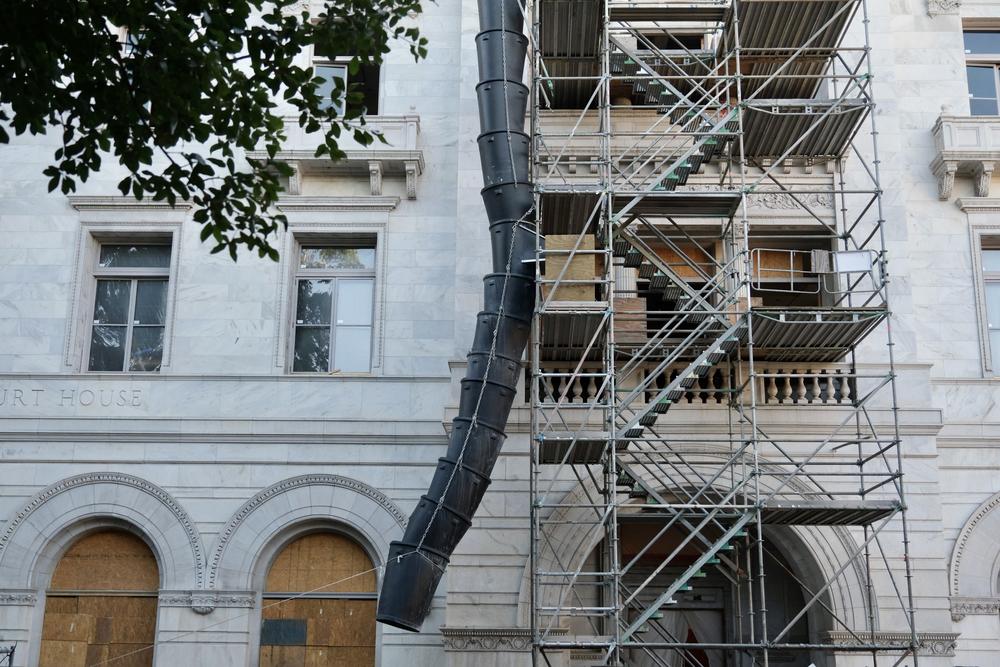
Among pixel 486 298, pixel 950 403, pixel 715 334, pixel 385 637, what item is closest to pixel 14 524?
pixel 385 637

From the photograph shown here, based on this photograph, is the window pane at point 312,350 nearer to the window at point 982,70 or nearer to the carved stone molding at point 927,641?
the carved stone molding at point 927,641

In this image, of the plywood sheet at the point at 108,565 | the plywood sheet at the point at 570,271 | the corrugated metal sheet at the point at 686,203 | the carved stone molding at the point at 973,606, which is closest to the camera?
the corrugated metal sheet at the point at 686,203

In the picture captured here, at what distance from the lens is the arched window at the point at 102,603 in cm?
1941

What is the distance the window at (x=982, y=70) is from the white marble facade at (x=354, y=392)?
41 centimetres

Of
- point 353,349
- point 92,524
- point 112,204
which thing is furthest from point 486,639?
point 112,204

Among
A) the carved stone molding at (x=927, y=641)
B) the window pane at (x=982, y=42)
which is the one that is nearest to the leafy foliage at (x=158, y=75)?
→ the carved stone molding at (x=927, y=641)

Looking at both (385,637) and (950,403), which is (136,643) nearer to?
(385,637)

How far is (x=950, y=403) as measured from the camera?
19.2 m

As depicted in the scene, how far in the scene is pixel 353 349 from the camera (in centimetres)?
2084

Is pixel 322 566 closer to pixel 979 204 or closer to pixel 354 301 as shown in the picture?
pixel 354 301

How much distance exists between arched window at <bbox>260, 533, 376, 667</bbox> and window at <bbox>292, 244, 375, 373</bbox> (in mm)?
2873

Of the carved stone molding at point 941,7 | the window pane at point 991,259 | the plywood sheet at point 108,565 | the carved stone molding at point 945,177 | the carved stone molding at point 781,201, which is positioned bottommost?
the plywood sheet at point 108,565

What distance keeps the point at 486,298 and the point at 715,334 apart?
3302 millimetres

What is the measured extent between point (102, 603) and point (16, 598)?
1.25 m
